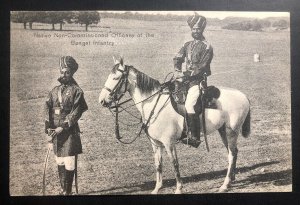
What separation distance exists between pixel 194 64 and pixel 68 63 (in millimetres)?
1305

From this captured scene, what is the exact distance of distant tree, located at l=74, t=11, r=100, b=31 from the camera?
211 inches

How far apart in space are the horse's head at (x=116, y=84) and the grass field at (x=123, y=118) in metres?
0.14

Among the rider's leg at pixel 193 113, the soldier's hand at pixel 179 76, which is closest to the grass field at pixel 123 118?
the soldier's hand at pixel 179 76

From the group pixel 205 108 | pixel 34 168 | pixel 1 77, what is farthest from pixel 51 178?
pixel 205 108

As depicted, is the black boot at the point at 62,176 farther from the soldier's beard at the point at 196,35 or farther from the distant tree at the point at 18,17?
the soldier's beard at the point at 196,35

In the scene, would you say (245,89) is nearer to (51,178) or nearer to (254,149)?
(254,149)

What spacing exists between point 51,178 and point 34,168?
0.21 m

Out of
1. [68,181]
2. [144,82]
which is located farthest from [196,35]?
[68,181]

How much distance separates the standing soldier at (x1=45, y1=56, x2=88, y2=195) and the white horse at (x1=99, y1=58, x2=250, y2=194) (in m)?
0.30

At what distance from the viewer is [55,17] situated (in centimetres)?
538

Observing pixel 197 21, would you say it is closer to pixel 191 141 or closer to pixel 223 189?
pixel 191 141

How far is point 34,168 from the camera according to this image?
17.5ft

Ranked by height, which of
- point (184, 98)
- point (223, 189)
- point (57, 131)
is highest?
point (184, 98)

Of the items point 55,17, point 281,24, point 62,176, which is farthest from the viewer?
point 281,24
